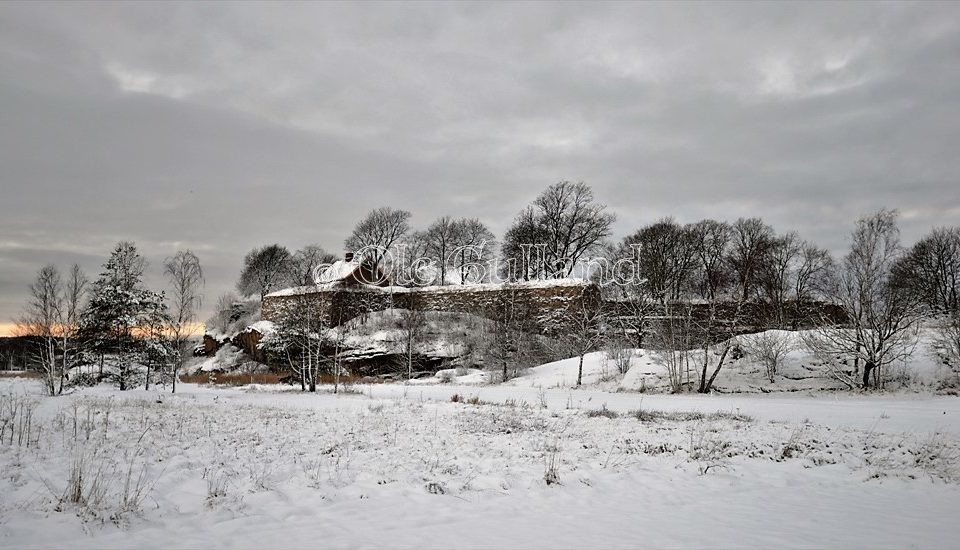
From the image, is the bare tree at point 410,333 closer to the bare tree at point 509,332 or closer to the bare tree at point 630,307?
the bare tree at point 509,332

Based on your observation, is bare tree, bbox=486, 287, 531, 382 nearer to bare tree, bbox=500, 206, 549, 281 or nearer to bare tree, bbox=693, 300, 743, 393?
bare tree, bbox=500, 206, 549, 281

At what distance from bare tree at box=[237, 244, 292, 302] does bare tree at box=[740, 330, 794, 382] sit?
156ft

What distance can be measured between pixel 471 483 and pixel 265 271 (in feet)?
195

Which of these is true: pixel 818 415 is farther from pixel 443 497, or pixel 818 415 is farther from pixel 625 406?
pixel 443 497

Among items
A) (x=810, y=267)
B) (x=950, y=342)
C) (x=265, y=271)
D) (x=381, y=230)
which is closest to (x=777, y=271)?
(x=810, y=267)

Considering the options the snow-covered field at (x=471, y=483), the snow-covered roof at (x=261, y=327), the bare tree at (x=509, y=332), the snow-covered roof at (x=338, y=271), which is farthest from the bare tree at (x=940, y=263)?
the snow-covered roof at (x=261, y=327)

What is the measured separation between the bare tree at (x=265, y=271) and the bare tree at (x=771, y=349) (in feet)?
156

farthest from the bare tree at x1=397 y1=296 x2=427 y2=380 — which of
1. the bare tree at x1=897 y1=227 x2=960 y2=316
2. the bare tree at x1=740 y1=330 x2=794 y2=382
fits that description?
the bare tree at x1=897 y1=227 x2=960 y2=316

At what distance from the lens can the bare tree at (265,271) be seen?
60.8 metres

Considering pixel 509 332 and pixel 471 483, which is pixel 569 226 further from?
pixel 471 483

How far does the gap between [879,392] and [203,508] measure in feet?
82.5

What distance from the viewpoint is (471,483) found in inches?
307

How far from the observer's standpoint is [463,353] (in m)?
39.0

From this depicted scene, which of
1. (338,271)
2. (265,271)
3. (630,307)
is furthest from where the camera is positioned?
(265,271)
